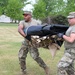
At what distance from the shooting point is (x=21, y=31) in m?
6.05

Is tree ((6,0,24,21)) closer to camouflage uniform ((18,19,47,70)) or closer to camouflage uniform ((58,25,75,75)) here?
camouflage uniform ((18,19,47,70))

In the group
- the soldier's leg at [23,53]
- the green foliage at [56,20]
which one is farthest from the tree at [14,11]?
the green foliage at [56,20]

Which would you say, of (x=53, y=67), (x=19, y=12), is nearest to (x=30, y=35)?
(x=53, y=67)

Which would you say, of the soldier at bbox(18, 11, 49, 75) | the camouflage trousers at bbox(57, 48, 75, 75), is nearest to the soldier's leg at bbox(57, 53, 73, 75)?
the camouflage trousers at bbox(57, 48, 75, 75)

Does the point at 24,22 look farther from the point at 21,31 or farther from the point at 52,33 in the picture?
the point at 52,33

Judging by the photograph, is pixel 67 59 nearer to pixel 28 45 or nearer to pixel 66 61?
pixel 66 61

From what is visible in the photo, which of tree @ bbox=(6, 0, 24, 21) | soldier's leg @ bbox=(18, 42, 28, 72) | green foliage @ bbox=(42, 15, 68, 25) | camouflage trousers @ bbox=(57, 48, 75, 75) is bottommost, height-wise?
tree @ bbox=(6, 0, 24, 21)

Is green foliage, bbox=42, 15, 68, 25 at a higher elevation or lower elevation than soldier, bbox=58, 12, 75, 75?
higher

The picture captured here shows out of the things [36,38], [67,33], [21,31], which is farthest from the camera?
[21,31]

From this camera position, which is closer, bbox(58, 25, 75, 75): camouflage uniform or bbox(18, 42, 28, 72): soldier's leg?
bbox(58, 25, 75, 75): camouflage uniform

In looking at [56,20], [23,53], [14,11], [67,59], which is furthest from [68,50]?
[14,11]

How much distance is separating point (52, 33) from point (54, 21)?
58cm

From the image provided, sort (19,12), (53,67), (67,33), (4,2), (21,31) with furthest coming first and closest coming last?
(4,2) < (19,12) < (53,67) < (21,31) < (67,33)

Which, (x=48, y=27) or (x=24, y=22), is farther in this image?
(x=24, y=22)
